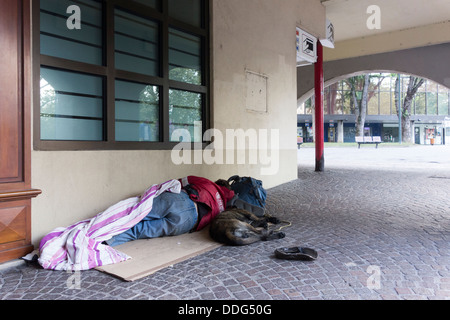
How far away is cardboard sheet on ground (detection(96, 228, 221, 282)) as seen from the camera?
2.75 metres

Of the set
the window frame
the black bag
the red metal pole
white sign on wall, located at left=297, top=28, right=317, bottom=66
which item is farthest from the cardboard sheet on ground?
the red metal pole

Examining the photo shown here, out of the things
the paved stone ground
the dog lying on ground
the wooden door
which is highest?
the wooden door

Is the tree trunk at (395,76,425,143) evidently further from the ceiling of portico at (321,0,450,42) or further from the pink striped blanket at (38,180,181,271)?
the pink striped blanket at (38,180,181,271)

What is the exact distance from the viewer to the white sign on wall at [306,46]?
848 cm

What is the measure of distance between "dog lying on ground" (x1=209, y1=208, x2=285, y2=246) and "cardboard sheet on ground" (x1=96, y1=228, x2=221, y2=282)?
113mm

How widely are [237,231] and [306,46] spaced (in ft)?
22.4

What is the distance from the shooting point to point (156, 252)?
3.24 meters

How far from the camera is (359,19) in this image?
11.0m

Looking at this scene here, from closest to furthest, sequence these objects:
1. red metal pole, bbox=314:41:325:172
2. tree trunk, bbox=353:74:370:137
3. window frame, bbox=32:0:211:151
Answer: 1. window frame, bbox=32:0:211:151
2. red metal pole, bbox=314:41:325:172
3. tree trunk, bbox=353:74:370:137

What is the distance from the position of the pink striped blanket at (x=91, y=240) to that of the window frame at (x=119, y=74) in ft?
3.00

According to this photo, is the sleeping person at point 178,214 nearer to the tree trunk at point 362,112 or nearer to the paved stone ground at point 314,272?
the paved stone ground at point 314,272

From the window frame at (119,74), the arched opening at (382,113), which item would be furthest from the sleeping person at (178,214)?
the arched opening at (382,113)

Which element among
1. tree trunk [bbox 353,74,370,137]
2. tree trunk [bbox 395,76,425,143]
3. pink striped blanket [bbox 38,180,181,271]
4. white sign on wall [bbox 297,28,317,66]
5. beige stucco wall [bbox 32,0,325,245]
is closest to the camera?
pink striped blanket [bbox 38,180,181,271]
